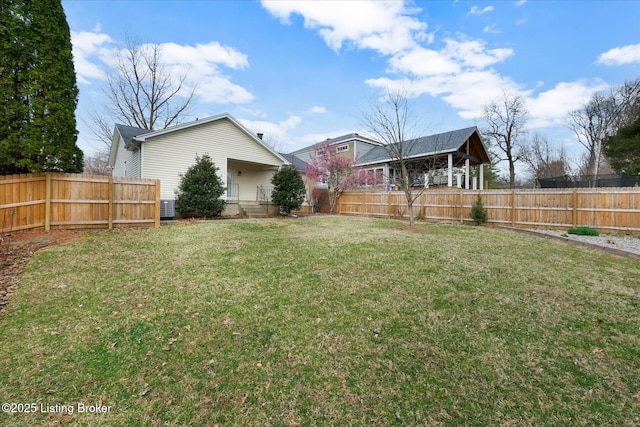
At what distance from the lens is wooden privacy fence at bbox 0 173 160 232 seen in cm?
721

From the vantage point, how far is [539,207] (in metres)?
12.0

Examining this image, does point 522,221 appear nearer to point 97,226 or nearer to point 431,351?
point 431,351

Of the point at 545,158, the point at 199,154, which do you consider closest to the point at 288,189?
the point at 199,154

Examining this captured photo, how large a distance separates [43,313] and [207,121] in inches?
514

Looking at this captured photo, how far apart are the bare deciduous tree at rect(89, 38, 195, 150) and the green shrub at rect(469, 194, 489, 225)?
89.1 feet

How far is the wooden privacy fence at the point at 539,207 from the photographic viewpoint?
Answer: 404 inches

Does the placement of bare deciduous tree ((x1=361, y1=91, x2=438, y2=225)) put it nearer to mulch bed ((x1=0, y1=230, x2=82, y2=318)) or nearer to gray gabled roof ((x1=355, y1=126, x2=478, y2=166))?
gray gabled roof ((x1=355, y1=126, x2=478, y2=166))

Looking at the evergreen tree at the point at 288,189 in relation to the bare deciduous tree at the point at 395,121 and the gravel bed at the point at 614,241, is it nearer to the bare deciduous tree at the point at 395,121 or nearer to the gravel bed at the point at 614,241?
the bare deciduous tree at the point at 395,121

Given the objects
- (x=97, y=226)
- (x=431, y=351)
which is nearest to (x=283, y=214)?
(x=97, y=226)

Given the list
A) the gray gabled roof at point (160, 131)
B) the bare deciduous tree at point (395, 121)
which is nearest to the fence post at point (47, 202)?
the gray gabled roof at point (160, 131)

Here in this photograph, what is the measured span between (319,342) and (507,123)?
30.3 m

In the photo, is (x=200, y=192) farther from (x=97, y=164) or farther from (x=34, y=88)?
(x=97, y=164)

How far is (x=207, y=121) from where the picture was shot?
15.0 meters

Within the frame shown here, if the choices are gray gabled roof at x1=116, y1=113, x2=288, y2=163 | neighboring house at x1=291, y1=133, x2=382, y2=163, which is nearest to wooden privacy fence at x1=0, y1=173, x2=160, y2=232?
gray gabled roof at x1=116, y1=113, x2=288, y2=163
